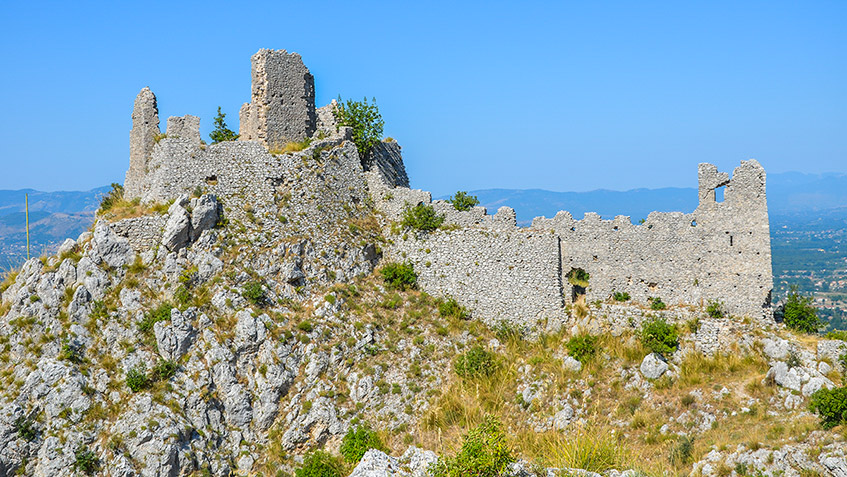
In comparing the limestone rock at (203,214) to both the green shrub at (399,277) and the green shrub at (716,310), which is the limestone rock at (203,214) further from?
the green shrub at (716,310)

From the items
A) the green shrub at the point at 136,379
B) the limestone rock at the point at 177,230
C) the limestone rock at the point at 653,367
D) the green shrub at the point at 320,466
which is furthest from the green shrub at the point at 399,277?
the green shrub at the point at 136,379

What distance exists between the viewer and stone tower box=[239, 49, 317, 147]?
31312 mm

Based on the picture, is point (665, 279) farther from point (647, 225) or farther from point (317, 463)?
point (317, 463)

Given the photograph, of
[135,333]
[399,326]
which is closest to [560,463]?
[399,326]

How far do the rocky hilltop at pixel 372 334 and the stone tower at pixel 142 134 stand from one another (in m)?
0.13

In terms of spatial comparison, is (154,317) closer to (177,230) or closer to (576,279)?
(177,230)

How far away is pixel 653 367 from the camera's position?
24719 millimetres

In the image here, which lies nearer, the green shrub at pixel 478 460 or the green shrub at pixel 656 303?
the green shrub at pixel 478 460

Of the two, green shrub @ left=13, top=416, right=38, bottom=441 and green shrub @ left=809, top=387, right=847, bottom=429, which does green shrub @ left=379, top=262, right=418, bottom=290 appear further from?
green shrub @ left=809, top=387, right=847, bottom=429

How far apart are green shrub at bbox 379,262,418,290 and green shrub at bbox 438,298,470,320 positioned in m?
1.92

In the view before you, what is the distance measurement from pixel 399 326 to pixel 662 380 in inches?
442

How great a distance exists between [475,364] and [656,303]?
8376 mm

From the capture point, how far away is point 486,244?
29172mm

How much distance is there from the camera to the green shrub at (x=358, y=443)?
76.4ft
